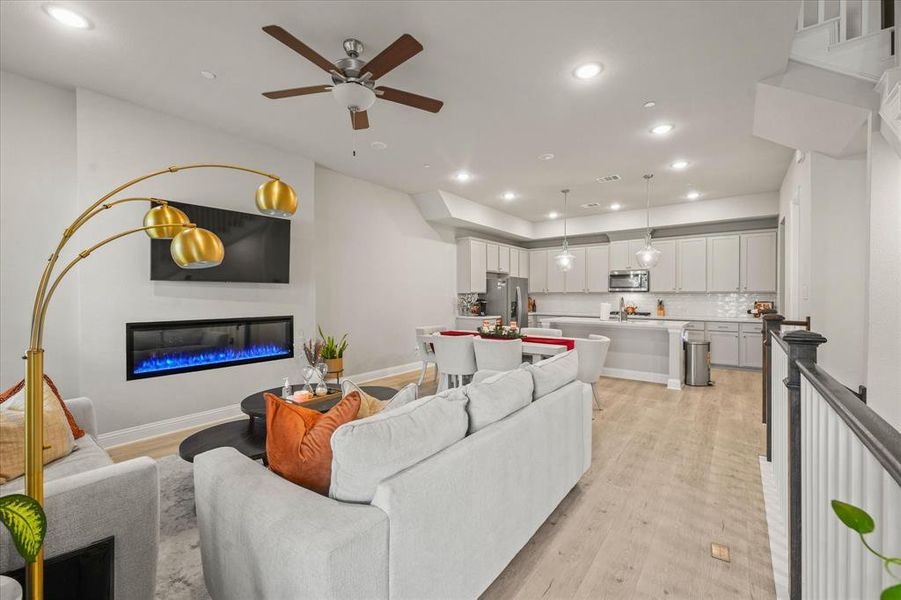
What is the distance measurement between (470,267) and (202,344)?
15.1ft

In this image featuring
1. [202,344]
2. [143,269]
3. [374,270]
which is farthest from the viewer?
[374,270]

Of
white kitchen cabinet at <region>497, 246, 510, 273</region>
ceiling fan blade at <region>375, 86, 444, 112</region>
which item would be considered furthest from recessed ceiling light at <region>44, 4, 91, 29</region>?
white kitchen cabinet at <region>497, 246, 510, 273</region>

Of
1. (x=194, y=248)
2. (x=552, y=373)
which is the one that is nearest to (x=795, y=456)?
(x=552, y=373)

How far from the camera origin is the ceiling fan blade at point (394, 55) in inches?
85.5

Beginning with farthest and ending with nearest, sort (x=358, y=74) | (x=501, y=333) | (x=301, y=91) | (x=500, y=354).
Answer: (x=501, y=333), (x=500, y=354), (x=301, y=91), (x=358, y=74)

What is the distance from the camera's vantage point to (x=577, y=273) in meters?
8.58

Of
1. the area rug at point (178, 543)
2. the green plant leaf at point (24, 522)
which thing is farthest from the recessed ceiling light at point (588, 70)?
the area rug at point (178, 543)

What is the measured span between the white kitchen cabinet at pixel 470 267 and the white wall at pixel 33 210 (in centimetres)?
538

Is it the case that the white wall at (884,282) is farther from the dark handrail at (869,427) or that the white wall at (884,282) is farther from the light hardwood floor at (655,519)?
the dark handrail at (869,427)

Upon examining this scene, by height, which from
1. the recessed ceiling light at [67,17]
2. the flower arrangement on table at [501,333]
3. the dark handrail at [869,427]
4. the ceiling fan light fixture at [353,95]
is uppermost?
the recessed ceiling light at [67,17]

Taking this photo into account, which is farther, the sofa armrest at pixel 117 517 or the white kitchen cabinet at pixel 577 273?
the white kitchen cabinet at pixel 577 273

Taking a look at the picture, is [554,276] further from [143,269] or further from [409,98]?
[143,269]

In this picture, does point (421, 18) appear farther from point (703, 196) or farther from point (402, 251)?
point (703, 196)

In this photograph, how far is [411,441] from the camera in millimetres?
1394
